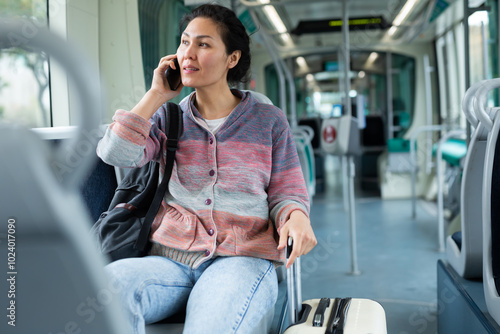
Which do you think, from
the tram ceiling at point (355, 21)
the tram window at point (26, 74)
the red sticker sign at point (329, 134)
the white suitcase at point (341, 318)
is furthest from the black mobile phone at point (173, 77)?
the tram ceiling at point (355, 21)

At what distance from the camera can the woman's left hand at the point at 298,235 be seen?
1247mm

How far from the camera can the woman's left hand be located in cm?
125

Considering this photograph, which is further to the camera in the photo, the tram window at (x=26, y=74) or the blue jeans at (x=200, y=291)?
the tram window at (x=26, y=74)

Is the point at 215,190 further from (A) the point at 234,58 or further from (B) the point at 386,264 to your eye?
(B) the point at 386,264

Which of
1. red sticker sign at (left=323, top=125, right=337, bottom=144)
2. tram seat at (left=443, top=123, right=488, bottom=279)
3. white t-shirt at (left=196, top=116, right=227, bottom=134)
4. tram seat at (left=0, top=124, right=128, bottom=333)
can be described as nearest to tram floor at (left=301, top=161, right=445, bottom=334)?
tram seat at (left=443, top=123, right=488, bottom=279)

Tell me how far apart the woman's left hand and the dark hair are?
0.57 meters

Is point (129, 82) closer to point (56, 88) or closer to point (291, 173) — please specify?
point (56, 88)

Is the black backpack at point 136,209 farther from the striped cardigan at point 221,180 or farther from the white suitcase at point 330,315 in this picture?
the white suitcase at point 330,315

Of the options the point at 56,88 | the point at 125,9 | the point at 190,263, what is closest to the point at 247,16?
the point at 125,9

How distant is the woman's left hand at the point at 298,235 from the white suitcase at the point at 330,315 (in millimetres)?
24

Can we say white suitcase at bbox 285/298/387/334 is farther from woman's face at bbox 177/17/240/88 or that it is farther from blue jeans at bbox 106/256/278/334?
woman's face at bbox 177/17/240/88

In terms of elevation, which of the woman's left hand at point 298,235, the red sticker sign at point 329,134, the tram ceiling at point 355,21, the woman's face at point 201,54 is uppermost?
the tram ceiling at point 355,21

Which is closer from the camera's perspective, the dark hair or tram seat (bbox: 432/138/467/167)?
the dark hair

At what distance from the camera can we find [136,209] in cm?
148
